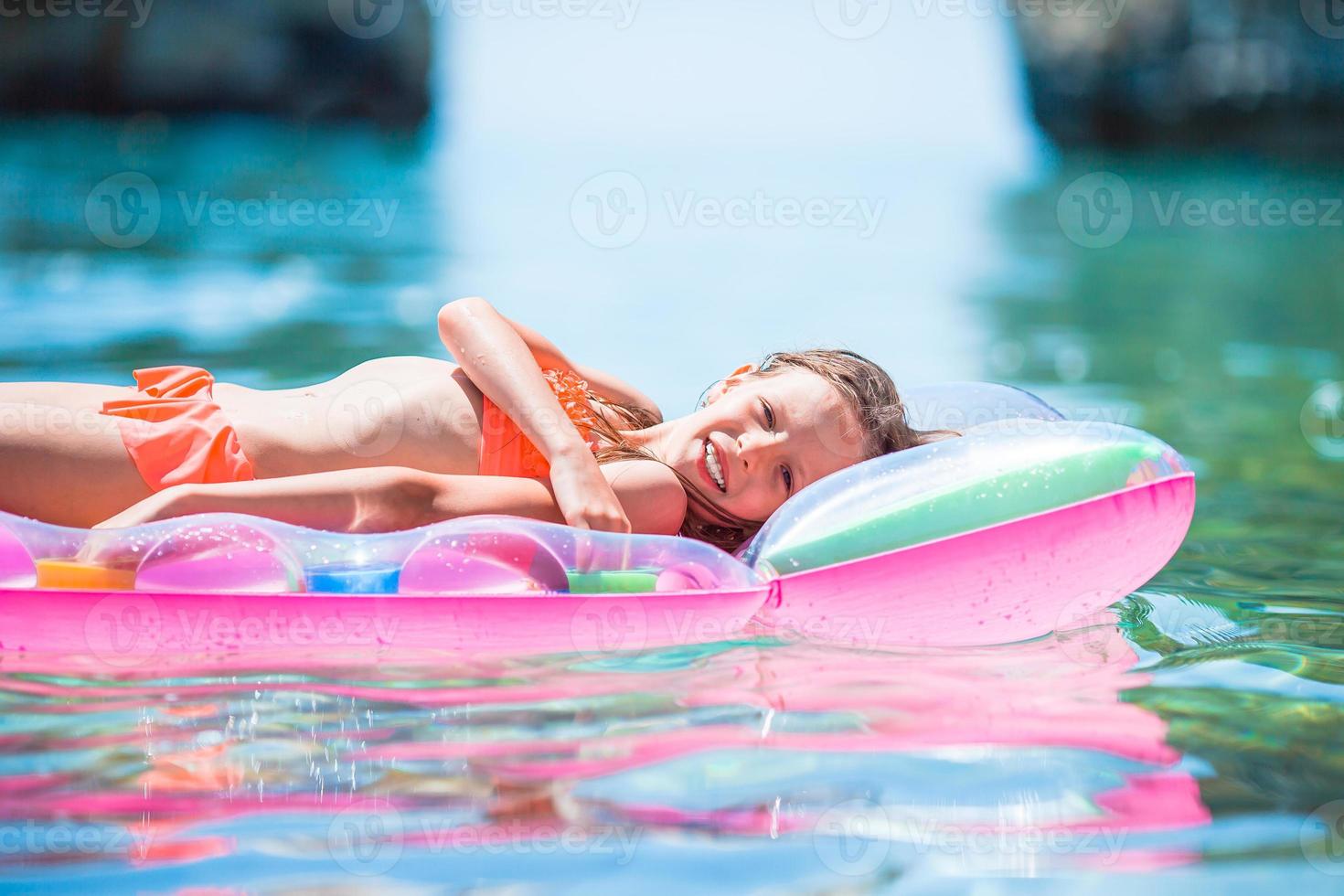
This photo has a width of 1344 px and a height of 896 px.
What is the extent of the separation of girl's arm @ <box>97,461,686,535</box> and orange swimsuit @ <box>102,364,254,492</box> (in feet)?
0.18

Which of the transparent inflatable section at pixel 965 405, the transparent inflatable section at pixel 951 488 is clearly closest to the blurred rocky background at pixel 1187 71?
the transparent inflatable section at pixel 965 405

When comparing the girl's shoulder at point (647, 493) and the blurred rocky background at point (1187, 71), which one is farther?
the blurred rocky background at point (1187, 71)

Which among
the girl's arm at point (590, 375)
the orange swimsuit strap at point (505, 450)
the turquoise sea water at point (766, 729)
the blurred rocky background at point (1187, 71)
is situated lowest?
the turquoise sea water at point (766, 729)

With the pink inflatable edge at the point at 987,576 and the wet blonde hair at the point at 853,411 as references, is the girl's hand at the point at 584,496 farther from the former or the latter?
the pink inflatable edge at the point at 987,576

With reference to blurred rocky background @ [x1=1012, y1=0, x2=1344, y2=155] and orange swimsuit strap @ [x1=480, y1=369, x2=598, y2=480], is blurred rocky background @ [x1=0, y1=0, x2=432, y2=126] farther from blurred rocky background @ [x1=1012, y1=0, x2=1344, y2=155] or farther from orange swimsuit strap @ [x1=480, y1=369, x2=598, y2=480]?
orange swimsuit strap @ [x1=480, y1=369, x2=598, y2=480]

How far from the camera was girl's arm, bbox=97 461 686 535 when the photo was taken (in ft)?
7.62

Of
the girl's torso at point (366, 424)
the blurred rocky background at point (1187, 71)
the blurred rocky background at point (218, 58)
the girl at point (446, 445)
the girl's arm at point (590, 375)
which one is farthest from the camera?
the blurred rocky background at point (1187, 71)

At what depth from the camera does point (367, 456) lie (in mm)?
2545

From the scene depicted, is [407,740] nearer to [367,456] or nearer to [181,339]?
[367,456]

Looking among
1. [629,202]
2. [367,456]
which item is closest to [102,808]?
[367,456]

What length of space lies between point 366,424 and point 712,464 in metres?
0.68

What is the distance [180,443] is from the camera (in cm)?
246

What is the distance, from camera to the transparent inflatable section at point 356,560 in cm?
215

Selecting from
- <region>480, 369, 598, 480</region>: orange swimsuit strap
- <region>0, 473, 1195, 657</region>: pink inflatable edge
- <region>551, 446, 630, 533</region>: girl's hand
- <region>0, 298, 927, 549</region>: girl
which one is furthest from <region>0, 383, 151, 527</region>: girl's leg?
<region>551, 446, 630, 533</region>: girl's hand
